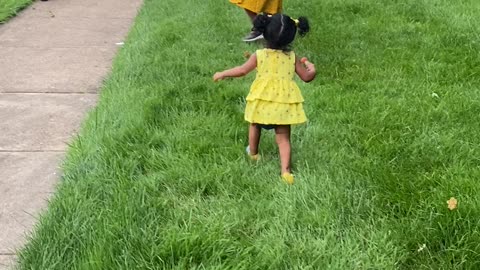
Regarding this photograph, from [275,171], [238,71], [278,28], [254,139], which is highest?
[278,28]

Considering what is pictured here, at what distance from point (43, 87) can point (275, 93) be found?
98.5 inches

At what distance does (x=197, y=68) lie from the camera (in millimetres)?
5172

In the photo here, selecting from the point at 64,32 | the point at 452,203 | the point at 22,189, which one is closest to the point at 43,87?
the point at 22,189

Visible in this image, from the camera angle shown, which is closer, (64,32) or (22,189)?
(22,189)

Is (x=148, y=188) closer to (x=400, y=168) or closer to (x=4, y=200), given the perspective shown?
(x=4, y=200)

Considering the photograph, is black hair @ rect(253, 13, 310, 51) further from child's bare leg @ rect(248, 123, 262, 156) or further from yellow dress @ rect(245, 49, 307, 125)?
child's bare leg @ rect(248, 123, 262, 156)

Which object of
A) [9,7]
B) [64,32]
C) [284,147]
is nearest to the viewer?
[284,147]

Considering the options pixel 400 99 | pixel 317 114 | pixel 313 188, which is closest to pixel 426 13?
pixel 400 99

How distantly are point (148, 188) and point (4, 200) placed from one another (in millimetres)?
736

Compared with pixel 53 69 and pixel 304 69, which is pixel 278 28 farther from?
pixel 53 69

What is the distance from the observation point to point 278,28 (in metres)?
3.36

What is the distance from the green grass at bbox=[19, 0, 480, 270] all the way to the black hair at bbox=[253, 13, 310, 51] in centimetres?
67

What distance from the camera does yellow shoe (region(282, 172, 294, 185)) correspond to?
336cm

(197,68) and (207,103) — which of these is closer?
(207,103)
